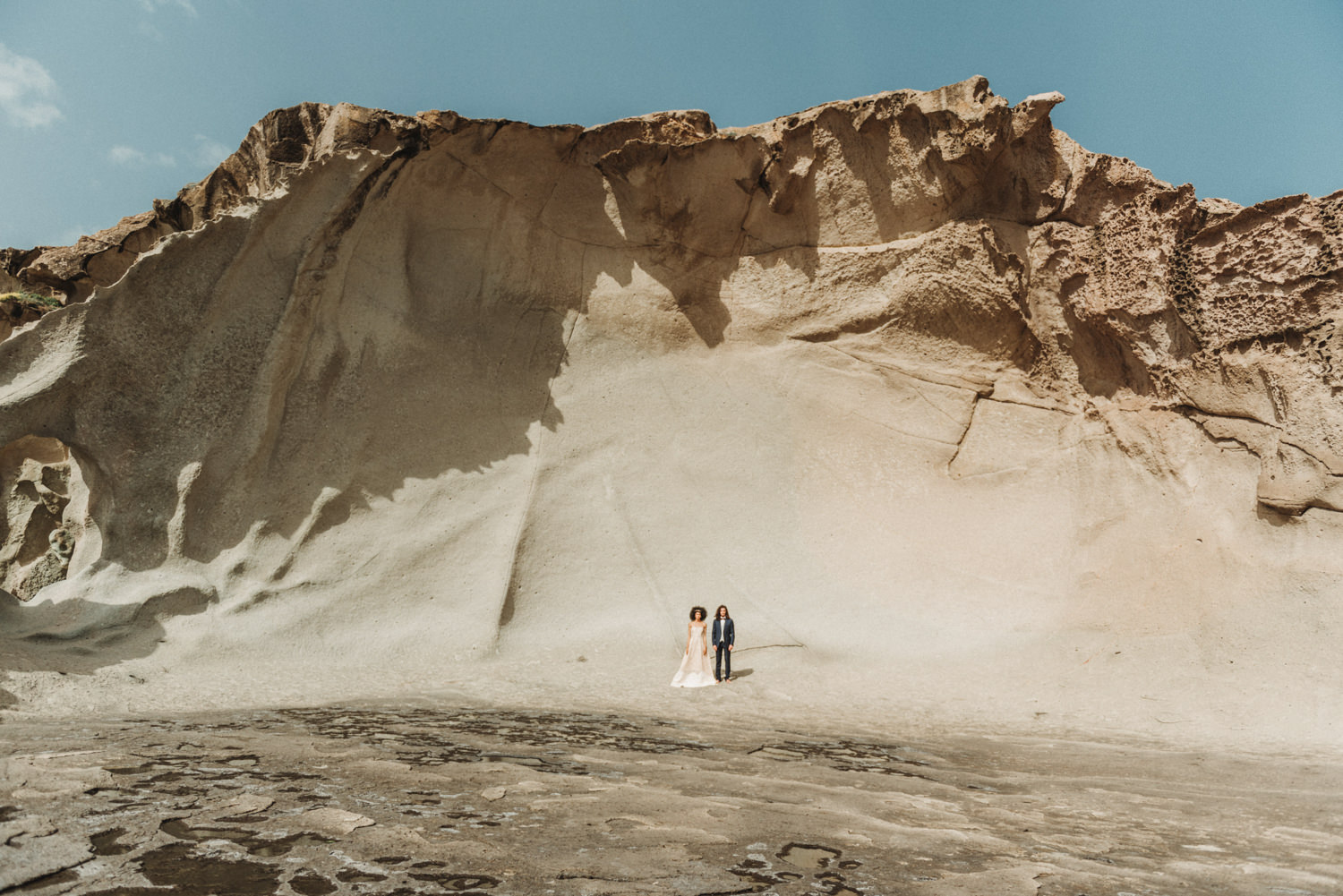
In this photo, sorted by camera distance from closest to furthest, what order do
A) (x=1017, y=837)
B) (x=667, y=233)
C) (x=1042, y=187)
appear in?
(x=1017, y=837), (x=1042, y=187), (x=667, y=233)

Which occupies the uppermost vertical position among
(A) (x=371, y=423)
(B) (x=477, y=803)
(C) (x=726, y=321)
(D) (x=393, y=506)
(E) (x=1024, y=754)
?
(C) (x=726, y=321)

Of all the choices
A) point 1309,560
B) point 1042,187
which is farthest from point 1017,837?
point 1042,187

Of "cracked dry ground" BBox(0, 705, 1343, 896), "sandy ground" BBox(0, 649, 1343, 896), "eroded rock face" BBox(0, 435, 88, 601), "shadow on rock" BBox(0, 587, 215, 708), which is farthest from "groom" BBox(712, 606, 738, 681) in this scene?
"eroded rock face" BBox(0, 435, 88, 601)

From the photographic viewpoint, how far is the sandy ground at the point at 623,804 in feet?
7.16

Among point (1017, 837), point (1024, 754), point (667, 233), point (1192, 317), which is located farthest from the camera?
point (667, 233)

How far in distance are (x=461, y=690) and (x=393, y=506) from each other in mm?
1933

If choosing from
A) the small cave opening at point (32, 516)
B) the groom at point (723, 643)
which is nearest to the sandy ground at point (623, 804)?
the groom at point (723, 643)

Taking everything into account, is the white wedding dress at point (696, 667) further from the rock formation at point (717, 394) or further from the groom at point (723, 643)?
the rock formation at point (717, 394)

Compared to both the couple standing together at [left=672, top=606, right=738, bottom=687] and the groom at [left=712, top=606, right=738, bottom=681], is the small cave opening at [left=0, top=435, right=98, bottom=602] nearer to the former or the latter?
the couple standing together at [left=672, top=606, right=738, bottom=687]

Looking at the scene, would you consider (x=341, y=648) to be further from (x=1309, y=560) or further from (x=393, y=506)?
(x=1309, y=560)

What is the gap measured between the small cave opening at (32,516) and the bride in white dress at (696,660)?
5.49 meters

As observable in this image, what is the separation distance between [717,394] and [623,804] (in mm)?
5255

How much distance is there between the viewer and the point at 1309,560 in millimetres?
6016

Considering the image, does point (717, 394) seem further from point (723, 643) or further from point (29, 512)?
point (29, 512)
